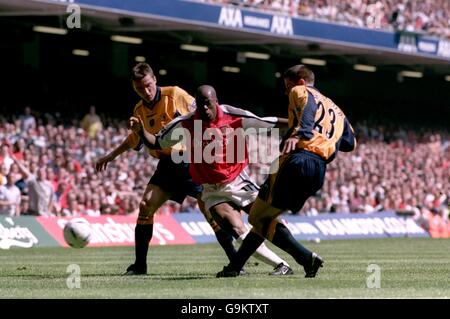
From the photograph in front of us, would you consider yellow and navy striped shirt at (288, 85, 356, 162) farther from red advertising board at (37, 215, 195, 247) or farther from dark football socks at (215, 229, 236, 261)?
red advertising board at (37, 215, 195, 247)

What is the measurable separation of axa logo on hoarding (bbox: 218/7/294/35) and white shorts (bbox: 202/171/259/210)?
21339mm

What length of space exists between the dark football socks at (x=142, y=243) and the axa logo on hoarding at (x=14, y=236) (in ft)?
30.9

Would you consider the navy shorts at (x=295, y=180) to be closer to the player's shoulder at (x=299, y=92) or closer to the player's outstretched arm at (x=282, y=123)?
the player's shoulder at (x=299, y=92)

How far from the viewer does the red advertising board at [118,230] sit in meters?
23.9

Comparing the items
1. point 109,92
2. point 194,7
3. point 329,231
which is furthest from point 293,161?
point 109,92

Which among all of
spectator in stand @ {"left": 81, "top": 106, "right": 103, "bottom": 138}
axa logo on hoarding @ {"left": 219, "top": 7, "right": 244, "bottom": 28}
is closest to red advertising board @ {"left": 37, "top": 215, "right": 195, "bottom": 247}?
spectator in stand @ {"left": 81, "top": 106, "right": 103, "bottom": 138}

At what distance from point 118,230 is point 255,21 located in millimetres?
Answer: 11990

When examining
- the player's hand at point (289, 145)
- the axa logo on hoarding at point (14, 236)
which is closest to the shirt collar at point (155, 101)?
the player's hand at point (289, 145)

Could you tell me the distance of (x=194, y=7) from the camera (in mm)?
33312

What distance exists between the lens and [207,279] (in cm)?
1223

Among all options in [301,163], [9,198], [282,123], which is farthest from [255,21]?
[301,163]

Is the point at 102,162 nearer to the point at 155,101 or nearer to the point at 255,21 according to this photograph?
the point at 155,101

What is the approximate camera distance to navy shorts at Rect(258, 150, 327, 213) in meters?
11.7

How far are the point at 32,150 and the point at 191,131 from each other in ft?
48.3
